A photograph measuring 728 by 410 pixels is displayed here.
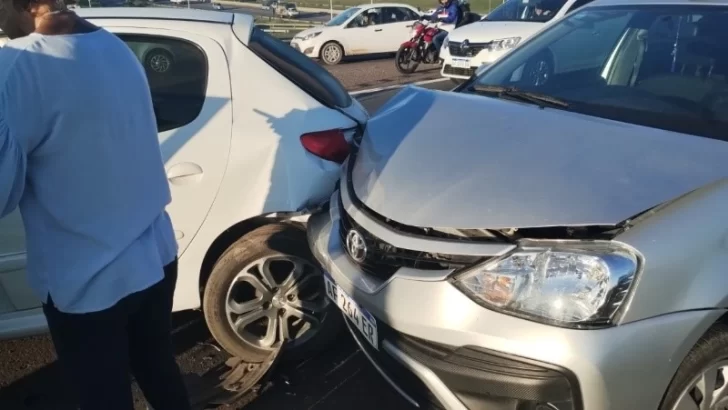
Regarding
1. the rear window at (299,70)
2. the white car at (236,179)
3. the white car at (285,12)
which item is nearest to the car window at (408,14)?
the rear window at (299,70)

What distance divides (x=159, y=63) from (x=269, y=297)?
3.86 ft

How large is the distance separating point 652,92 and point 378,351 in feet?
5.34

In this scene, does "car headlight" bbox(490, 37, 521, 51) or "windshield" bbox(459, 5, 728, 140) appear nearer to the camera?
"windshield" bbox(459, 5, 728, 140)

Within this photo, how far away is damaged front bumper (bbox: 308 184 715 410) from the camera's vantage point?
2.05 m

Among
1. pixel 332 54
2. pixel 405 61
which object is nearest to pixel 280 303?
pixel 405 61

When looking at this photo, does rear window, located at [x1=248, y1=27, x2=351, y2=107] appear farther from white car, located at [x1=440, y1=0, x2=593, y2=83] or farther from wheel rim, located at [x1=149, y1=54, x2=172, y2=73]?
white car, located at [x1=440, y1=0, x2=593, y2=83]

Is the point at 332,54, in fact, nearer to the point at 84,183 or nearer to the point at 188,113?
the point at 188,113

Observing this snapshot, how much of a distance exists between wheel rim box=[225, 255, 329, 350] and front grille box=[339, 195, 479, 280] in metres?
0.59

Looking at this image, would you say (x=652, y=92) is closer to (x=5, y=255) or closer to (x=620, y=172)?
(x=620, y=172)

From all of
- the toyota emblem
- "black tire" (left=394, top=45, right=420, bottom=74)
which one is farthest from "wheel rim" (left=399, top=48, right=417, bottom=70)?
the toyota emblem

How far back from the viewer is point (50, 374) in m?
3.42

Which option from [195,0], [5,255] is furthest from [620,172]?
[195,0]

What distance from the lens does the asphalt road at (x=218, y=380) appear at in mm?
3109

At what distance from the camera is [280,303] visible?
3285mm
